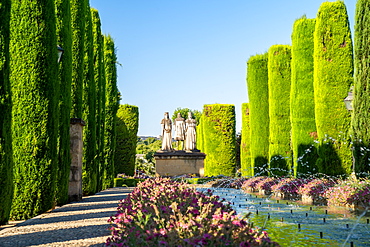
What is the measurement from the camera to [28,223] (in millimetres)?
7391

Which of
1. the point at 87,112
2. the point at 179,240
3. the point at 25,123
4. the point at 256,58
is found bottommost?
the point at 179,240

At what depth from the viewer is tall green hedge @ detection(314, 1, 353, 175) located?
567 inches

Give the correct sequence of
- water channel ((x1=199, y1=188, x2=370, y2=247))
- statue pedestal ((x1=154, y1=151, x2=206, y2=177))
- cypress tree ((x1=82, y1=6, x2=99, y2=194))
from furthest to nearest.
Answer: statue pedestal ((x1=154, y1=151, x2=206, y2=177)) → cypress tree ((x1=82, y1=6, x2=99, y2=194)) → water channel ((x1=199, y1=188, x2=370, y2=247))

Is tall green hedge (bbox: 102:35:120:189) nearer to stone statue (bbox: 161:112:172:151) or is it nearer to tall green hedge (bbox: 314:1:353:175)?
stone statue (bbox: 161:112:172:151)

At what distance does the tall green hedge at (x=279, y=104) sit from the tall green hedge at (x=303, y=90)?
2.33 metres

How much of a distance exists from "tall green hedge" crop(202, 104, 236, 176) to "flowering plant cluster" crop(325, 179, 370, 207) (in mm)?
16566

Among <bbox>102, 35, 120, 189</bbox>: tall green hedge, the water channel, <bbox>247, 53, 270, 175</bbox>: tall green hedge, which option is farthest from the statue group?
the water channel

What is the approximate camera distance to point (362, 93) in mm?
11859

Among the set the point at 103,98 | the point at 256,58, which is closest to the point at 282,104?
the point at 256,58

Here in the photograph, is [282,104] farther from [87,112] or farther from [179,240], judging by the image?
[179,240]

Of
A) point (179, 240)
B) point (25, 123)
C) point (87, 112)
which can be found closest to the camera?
point (179, 240)

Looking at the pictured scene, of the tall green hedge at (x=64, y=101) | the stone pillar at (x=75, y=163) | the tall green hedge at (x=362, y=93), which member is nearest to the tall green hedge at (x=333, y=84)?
the tall green hedge at (x=362, y=93)

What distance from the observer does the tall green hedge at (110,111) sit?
63.1 feet

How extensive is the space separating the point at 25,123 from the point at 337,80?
10951mm
